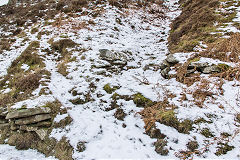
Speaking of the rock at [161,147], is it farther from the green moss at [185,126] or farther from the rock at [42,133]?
the rock at [42,133]

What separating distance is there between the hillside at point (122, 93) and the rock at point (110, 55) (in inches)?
2.2

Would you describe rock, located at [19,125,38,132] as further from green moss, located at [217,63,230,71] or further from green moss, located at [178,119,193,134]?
green moss, located at [217,63,230,71]

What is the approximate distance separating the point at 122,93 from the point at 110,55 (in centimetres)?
287

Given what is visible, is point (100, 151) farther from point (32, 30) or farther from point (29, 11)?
point (29, 11)

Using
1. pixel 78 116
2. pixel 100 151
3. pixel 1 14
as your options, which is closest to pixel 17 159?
pixel 78 116

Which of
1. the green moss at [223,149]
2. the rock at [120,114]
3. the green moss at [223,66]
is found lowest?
the rock at [120,114]

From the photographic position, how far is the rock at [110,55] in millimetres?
6905

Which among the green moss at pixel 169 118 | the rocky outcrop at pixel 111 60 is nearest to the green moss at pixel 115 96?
the green moss at pixel 169 118

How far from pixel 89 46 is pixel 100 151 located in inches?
247

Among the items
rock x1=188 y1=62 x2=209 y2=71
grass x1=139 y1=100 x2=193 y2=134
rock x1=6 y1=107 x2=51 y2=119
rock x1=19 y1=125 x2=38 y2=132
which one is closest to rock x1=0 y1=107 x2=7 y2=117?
rock x1=6 y1=107 x2=51 y2=119

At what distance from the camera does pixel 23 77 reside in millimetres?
5727

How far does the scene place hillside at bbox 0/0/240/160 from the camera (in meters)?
3.18

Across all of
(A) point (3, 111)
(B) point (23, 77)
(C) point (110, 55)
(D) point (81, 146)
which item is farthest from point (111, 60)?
(A) point (3, 111)

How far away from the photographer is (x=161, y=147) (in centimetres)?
304
